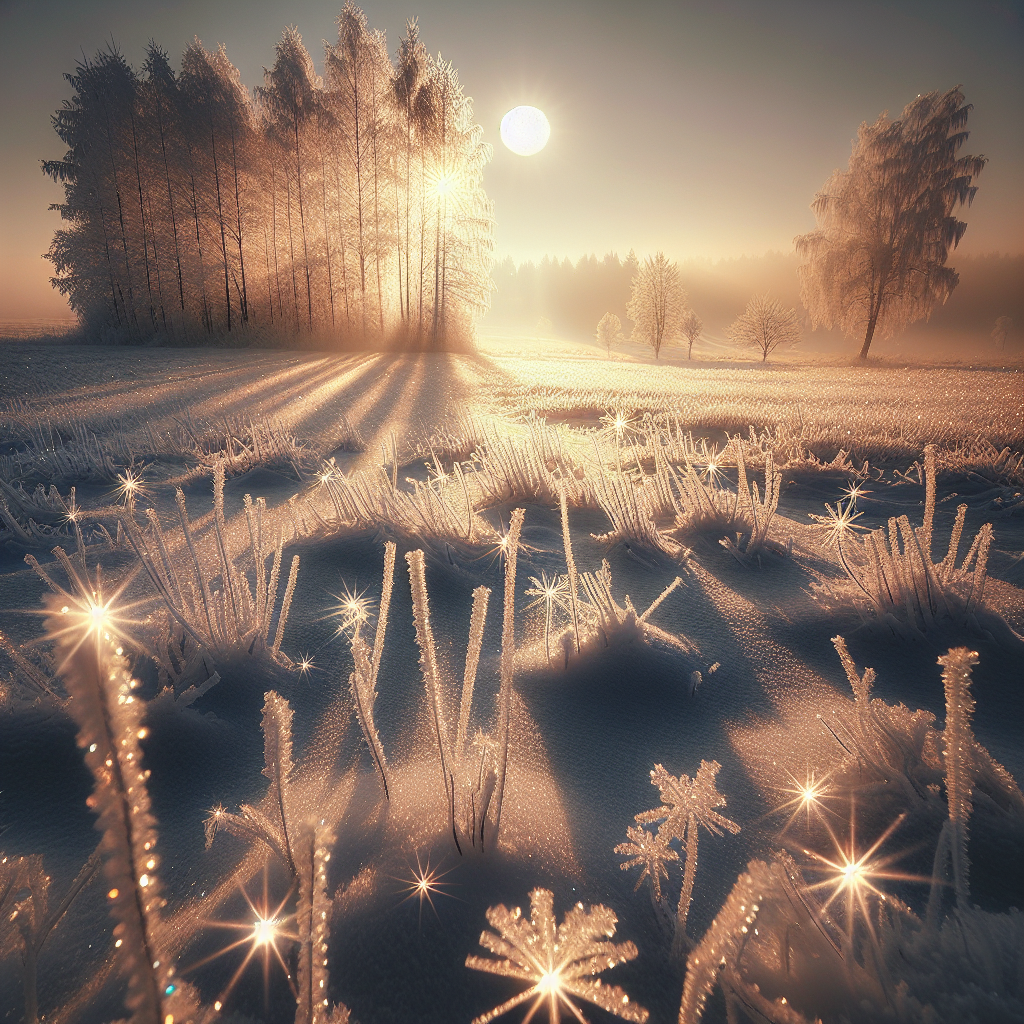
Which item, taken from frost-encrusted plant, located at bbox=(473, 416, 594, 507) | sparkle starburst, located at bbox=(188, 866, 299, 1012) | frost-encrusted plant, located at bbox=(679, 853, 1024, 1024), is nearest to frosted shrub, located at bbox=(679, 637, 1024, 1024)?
frost-encrusted plant, located at bbox=(679, 853, 1024, 1024)

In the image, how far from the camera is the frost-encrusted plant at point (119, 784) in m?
0.30

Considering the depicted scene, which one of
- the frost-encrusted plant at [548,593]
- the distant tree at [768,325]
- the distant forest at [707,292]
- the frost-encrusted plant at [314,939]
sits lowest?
the frost-encrusted plant at [548,593]

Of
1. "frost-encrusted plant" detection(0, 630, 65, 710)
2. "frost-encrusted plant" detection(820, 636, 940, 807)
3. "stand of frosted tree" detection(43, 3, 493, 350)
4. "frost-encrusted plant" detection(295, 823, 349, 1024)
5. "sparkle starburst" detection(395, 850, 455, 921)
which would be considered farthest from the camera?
"stand of frosted tree" detection(43, 3, 493, 350)

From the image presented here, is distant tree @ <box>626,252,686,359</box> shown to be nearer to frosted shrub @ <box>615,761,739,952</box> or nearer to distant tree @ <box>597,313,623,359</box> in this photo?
distant tree @ <box>597,313,623,359</box>

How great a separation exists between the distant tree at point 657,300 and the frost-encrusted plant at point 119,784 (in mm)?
36168

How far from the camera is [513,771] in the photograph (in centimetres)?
93

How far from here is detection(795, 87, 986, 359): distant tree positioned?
15.9 metres

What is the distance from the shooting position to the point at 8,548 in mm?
1846

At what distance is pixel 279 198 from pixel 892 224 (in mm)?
19956

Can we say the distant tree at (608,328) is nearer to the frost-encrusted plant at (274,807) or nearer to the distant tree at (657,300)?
the distant tree at (657,300)

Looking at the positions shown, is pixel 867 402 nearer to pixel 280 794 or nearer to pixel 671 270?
pixel 280 794

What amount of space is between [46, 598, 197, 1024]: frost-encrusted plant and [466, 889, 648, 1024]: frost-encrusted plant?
0.98 ft

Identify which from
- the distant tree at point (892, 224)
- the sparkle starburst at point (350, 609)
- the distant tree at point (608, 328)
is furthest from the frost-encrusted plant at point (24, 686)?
the distant tree at point (608, 328)

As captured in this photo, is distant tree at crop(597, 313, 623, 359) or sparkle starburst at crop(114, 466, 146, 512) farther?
distant tree at crop(597, 313, 623, 359)
